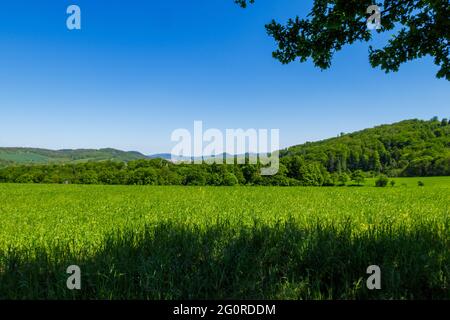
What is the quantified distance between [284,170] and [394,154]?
2423 inches

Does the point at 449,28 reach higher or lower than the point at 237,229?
higher

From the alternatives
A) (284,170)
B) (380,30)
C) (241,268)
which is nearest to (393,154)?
(284,170)

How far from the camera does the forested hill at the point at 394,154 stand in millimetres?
85537

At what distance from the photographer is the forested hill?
281ft

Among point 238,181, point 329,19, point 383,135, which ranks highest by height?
point 383,135

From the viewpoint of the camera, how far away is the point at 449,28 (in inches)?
175

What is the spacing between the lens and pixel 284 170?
7619 cm

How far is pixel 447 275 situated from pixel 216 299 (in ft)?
10.4

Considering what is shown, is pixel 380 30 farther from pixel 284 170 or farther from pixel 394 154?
pixel 394 154

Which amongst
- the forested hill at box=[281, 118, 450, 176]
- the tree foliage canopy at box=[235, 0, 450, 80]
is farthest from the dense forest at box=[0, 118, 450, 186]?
the tree foliage canopy at box=[235, 0, 450, 80]

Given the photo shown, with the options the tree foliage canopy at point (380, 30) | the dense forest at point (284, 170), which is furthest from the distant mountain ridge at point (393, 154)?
the tree foliage canopy at point (380, 30)

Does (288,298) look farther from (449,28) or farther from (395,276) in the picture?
(449,28)
